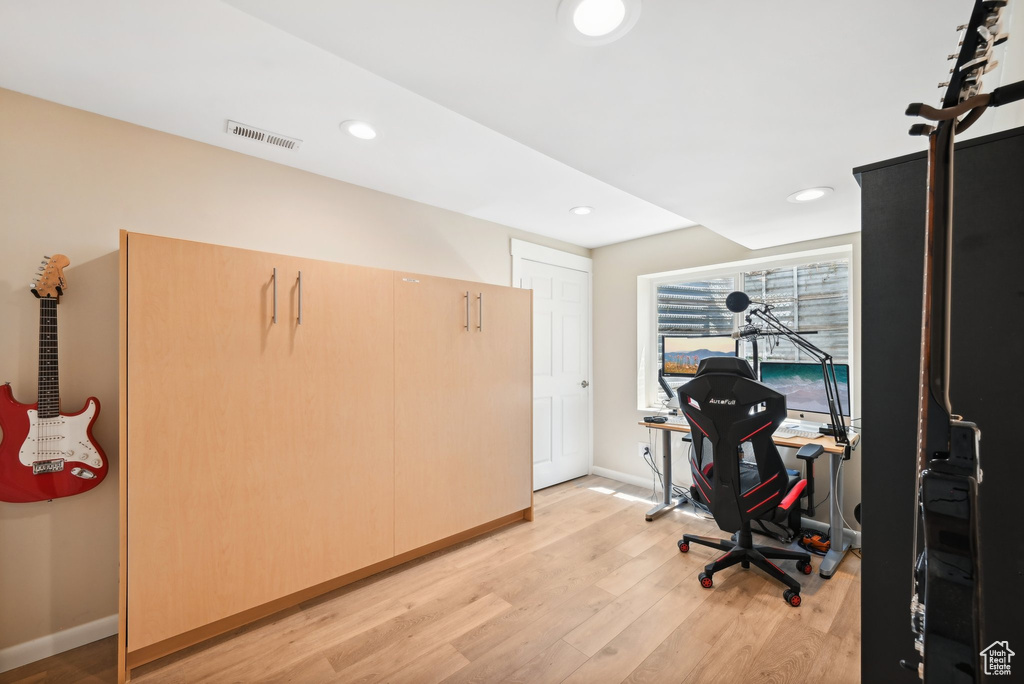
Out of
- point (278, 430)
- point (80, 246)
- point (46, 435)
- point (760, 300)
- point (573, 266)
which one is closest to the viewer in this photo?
point (46, 435)

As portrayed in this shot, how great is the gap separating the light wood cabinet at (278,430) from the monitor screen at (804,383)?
85.4 inches

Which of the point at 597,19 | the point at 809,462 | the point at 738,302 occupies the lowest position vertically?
the point at 809,462

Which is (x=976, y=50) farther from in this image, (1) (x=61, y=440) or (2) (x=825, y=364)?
(1) (x=61, y=440)

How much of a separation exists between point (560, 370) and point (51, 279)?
3.41m

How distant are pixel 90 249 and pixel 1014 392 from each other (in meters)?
3.11

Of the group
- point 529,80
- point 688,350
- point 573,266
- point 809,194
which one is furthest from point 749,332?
point 529,80

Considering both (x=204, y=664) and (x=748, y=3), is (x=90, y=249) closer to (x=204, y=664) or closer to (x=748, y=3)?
(x=204, y=664)

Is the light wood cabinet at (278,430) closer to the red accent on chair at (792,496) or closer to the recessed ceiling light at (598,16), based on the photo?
the recessed ceiling light at (598,16)

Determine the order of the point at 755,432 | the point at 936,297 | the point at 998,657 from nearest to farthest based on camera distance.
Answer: the point at 936,297 < the point at 998,657 < the point at 755,432

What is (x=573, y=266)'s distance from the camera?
4312mm

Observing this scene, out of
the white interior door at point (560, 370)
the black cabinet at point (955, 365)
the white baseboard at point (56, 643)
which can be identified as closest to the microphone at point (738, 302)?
the white interior door at point (560, 370)

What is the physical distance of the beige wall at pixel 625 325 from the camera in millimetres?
3756

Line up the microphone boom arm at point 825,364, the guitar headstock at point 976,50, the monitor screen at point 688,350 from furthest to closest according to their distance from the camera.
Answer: the monitor screen at point 688,350 < the microphone boom arm at point 825,364 < the guitar headstock at point 976,50

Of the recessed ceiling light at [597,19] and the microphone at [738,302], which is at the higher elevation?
the recessed ceiling light at [597,19]
